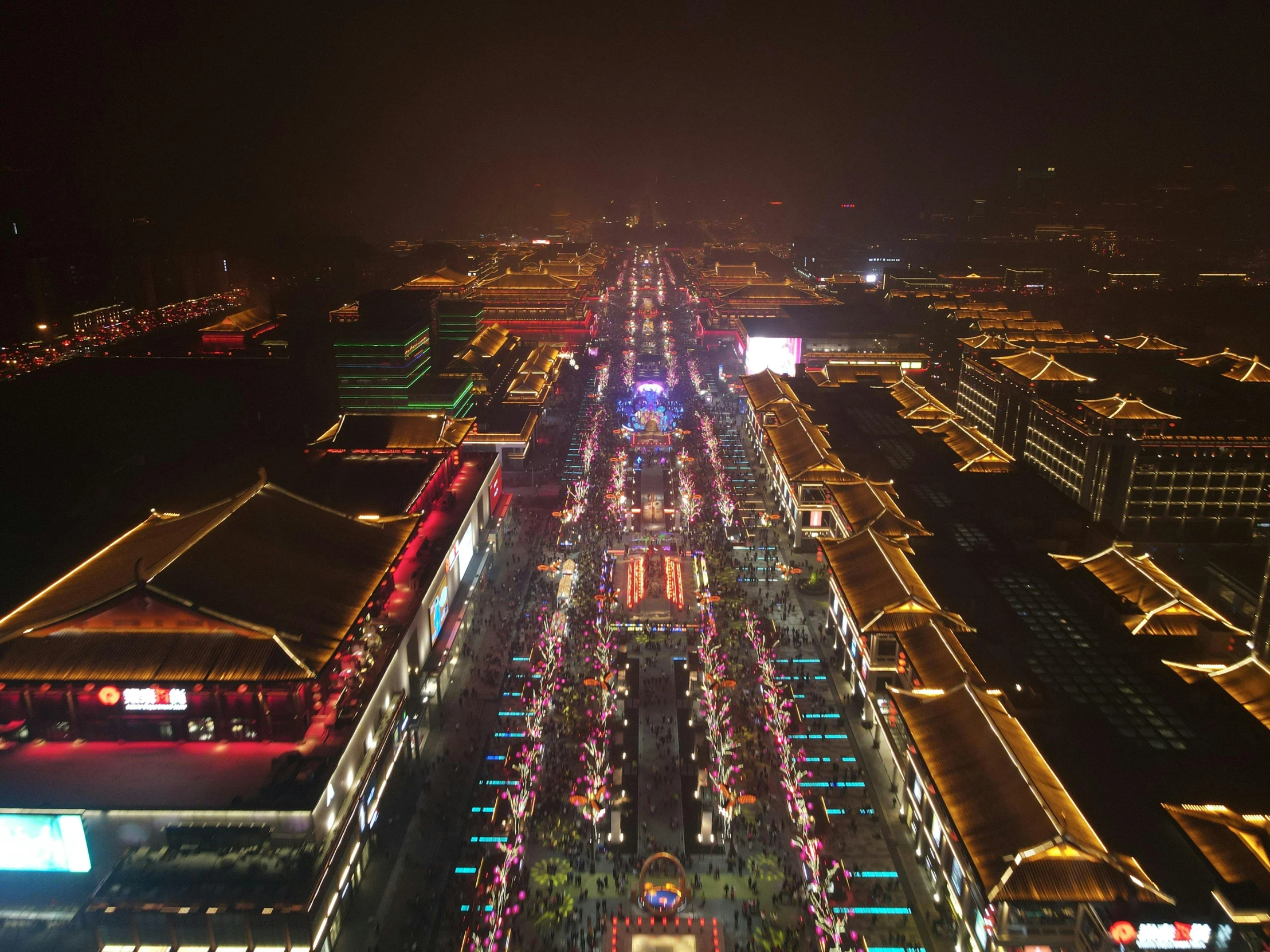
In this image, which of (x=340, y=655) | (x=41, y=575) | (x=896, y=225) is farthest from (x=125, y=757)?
(x=896, y=225)

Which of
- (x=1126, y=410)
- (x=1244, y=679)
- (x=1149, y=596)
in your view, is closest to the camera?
(x=1244, y=679)

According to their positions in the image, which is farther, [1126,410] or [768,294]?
[768,294]

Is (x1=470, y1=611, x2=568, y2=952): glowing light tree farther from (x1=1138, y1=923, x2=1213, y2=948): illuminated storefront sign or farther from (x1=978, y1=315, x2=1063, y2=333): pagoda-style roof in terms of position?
(x1=978, y1=315, x2=1063, y2=333): pagoda-style roof

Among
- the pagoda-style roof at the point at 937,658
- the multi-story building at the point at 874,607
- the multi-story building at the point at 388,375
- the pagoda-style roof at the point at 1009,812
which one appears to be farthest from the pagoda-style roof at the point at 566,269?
the pagoda-style roof at the point at 1009,812

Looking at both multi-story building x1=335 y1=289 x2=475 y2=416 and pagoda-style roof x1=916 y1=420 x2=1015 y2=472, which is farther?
multi-story building x1=335 y1=289 x2=475 y2=416

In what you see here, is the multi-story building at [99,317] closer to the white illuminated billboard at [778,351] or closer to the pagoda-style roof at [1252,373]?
the white illuminated billboard at [778,351]

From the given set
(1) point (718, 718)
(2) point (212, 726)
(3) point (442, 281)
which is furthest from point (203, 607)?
(3) point (442, 281)

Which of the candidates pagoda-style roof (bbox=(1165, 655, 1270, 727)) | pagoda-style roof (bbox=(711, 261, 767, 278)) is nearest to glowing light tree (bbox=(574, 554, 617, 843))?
pagoda-style roof (bbox=(1165, 655, 1270, 727))

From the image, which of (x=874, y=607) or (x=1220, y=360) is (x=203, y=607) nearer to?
(x=874, y=607)
